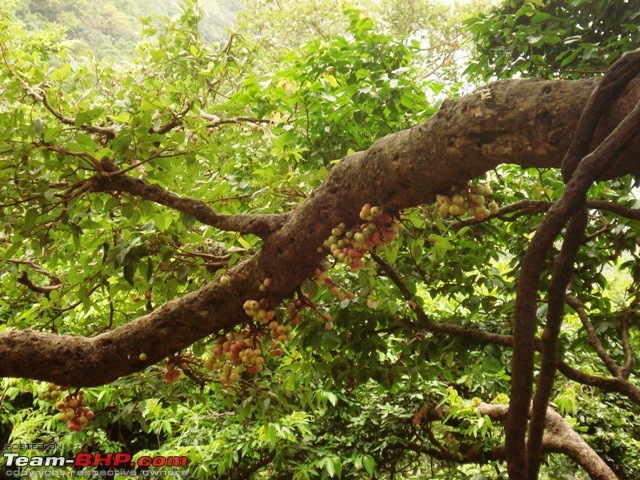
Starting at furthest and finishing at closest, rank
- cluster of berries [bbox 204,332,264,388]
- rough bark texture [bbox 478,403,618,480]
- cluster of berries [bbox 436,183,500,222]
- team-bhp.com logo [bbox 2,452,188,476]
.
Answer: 1. team-bhp.com logo [bbox 2,452,188,476]
2. rough bark texture [bbox 478,403,618,480]
3. cluster of berries [bbox 204,332,264,388]
4. cluster of berries [bbox 436,183,500,222]

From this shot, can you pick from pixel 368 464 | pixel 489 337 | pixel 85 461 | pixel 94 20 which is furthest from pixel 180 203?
pixel 94 20

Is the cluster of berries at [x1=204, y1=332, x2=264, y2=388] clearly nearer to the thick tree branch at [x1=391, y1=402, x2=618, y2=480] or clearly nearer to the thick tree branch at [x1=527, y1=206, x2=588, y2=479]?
the thick tree branch at [x1=527, y1=206, x2=588, y2=479]

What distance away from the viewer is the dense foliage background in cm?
175

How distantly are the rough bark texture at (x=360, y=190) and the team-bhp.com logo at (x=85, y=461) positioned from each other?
6.95 feet

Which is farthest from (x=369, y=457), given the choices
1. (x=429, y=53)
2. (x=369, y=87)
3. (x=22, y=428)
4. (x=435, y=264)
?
(x=429, y=53)

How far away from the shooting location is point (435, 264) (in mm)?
2664

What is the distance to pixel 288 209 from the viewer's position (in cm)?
258

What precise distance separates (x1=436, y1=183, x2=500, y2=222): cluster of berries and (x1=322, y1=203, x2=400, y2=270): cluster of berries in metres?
0.16

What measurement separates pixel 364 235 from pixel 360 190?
0.39ft

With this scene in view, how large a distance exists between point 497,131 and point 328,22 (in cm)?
763

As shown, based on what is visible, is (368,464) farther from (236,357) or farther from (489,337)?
(236,357)

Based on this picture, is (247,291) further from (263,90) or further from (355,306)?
(263,90)

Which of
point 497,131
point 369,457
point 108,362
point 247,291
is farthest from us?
point 369,457

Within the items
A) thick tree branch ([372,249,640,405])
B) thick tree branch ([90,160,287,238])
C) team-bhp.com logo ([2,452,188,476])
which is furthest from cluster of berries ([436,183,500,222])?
team-bhp.com logo ([2,452,188,476])
